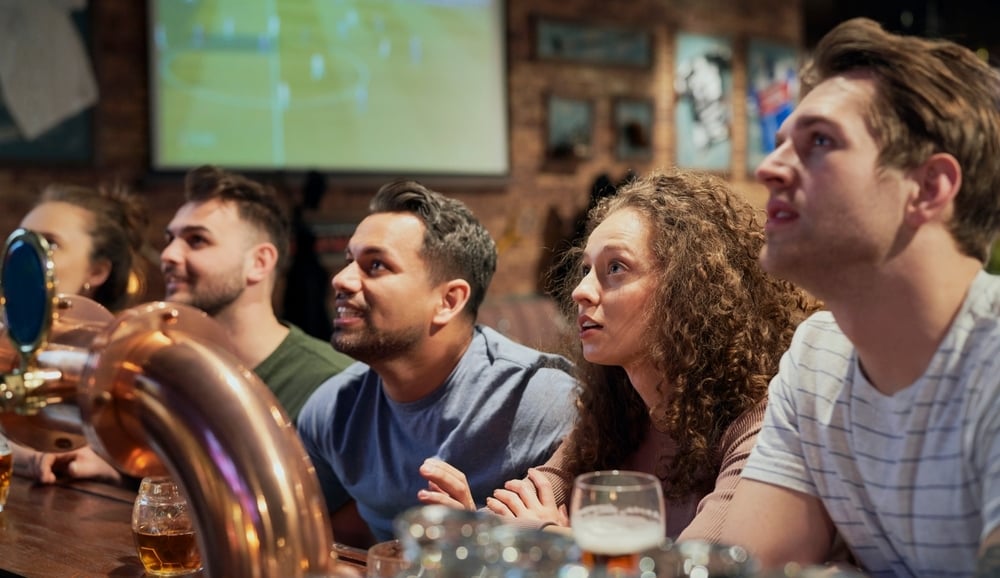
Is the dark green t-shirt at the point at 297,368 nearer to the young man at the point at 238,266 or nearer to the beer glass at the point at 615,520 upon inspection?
the young man at the point at 238,266

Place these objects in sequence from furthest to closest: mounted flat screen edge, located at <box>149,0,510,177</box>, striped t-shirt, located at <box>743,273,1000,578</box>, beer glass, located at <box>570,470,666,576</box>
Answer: mounted flat screen edge, located at <box>149,0,510,177</box>
striped t-shirt, located at <box>743,273,1000,578</box>
beer glass, located at <box>570,470,666,576</box>

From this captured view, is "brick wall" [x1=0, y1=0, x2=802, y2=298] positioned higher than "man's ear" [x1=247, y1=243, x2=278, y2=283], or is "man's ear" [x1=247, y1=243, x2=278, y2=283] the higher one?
"brick wall" [x1=0, y1=0, x2=802, y2=298]

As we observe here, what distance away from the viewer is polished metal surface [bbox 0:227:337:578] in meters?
0.84

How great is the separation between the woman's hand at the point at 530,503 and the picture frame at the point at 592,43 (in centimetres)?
561

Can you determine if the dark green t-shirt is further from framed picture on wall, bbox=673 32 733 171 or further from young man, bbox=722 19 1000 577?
framed picture on wall, bbox=673 32 733 171

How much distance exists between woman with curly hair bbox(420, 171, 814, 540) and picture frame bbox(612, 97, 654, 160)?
5.74 m

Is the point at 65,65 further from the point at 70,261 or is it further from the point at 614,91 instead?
the point at 614,91

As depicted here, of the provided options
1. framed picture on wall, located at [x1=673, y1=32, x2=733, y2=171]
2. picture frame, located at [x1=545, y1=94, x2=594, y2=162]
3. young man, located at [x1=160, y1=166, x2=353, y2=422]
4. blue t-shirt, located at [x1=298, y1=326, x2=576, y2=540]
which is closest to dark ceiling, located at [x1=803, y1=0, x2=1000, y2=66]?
framed picture on wall, located at [x1=673, y1=32, x2=733, y2=171]

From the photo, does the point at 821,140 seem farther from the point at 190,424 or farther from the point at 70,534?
the point at 70,534

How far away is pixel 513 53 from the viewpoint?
Answer: 7168 millimetres

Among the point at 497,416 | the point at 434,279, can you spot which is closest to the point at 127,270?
the point at 434,279

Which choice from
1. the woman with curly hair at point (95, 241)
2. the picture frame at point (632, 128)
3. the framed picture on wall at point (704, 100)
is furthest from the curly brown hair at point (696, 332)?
the framed picture on wall at point (704, 100)

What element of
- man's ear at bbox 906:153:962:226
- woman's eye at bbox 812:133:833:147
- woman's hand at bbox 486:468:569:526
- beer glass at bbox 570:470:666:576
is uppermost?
woman's eye at bbox 812:133:833:147

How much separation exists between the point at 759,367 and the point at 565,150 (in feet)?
18.1
